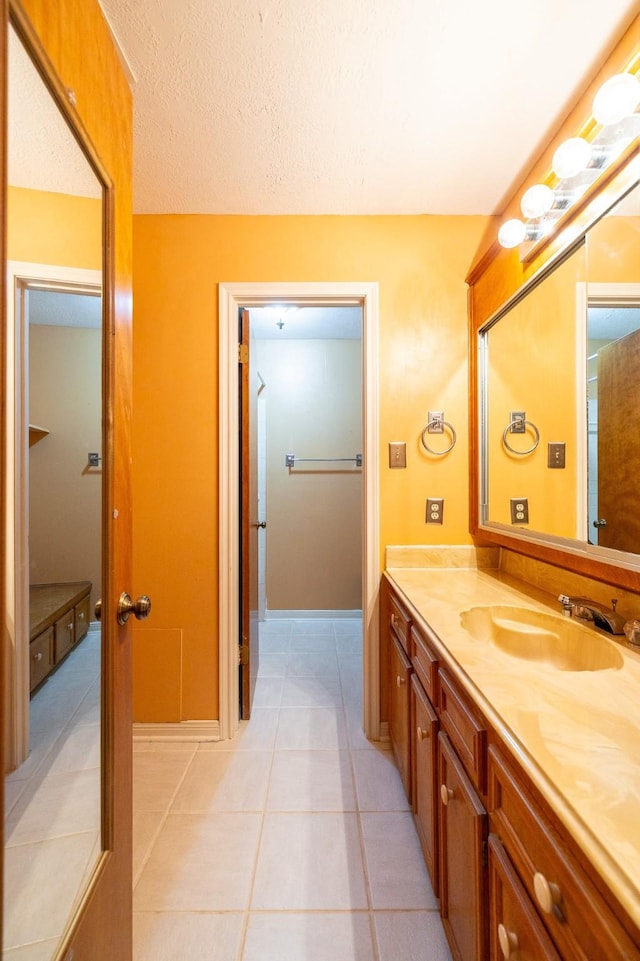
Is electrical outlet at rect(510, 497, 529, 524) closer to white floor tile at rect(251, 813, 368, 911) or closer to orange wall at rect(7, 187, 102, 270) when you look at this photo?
white floor tile at rect(251, 813, 368, 911)

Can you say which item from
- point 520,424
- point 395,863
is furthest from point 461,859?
point 520,424

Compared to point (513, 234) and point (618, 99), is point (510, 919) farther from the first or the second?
point (513, 234)

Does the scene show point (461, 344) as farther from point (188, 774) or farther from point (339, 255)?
point (188, 774)

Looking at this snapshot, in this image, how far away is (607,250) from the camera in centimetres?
Result: 104

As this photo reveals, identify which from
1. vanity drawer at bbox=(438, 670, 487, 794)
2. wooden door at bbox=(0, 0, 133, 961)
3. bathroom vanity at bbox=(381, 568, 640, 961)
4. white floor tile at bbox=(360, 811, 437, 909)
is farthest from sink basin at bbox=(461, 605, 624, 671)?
wooden door at bbox=(0, 0, 133, 961)

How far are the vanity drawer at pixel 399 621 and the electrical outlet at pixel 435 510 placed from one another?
0.41m

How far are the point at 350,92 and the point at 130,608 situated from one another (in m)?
1.63

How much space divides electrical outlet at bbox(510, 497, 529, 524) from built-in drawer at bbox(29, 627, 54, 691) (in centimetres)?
147

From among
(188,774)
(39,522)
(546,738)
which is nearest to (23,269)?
(39,522)

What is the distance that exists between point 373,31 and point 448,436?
4.36ft

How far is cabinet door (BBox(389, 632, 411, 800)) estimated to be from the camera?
134 centimetres

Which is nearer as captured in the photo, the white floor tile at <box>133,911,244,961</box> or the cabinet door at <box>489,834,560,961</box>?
the cabinet door at <box>489,834,560,961</box>

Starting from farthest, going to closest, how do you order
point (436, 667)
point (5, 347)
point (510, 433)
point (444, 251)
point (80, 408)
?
point (444, 251) → point (510, 433) → point (436, 667) → point (80, 408) → point (5, 347)

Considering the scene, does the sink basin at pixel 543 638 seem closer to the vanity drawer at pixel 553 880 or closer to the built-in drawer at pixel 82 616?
the vanity drawer at pixel 553 880
